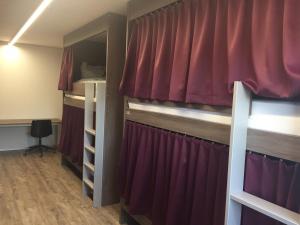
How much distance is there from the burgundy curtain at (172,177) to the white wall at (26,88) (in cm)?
416

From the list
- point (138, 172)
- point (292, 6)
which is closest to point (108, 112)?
point (138, 172)

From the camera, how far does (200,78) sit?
6.73 ft

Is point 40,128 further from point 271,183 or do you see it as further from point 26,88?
point 271,183

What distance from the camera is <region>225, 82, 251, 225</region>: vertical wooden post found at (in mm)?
1557

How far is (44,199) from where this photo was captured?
3760 millimetres

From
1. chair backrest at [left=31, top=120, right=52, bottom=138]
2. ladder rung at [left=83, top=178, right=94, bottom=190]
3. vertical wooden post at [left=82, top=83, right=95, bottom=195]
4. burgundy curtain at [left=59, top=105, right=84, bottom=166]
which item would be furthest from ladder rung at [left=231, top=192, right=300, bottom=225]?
chair backrest at [left=31, top=120, right=52, bottom=138]

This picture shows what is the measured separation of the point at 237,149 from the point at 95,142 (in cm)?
226

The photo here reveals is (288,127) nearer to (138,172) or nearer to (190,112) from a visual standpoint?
(190,112)

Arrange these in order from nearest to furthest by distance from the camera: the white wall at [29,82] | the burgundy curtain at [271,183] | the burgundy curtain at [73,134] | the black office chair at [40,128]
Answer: the burgundy curtain at [271,183], the burgundy curtain at [73,134], the black office chair at [40,128], the white wall at [29,82]

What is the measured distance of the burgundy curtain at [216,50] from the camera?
1479mm

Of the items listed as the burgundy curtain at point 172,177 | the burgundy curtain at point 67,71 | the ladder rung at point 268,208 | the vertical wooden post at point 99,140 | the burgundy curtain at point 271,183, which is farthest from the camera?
the burgundy curtain at point 67,71

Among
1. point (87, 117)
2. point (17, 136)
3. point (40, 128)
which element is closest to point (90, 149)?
point (87, 117)

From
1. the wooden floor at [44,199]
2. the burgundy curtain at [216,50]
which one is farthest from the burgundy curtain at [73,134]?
the burgundy curtain at [216,50]

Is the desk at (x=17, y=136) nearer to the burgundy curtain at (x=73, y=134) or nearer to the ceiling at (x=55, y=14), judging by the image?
the burgundy curtain at (x=73, y=134)
